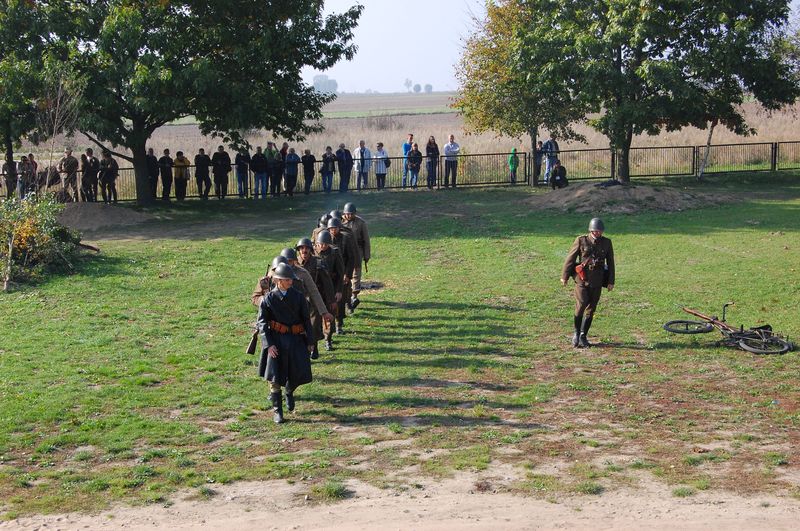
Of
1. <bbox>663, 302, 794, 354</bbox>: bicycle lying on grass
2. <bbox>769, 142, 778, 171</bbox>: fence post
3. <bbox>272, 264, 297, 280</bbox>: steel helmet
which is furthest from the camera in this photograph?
<bbox>769, 142, 778, 171</bbox>: fence post

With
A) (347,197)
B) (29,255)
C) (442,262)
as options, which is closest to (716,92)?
(347,197)

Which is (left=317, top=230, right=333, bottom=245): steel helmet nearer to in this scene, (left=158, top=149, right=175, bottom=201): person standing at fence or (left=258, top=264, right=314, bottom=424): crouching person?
(left=258, top=264, right=314, bottom=424): crouching person

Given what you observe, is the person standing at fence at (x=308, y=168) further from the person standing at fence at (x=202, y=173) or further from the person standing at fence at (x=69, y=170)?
the person standing at fence at (x=69, y=170)

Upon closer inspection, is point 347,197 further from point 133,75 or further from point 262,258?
point 262,258

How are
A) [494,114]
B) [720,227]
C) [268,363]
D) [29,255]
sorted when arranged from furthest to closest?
[494,114]
[720,227]
[29,255]
[268,363]

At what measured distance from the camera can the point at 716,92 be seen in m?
30.8

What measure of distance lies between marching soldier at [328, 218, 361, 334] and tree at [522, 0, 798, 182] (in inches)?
648

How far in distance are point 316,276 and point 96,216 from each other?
15.9 m

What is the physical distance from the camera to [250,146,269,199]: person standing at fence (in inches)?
1226

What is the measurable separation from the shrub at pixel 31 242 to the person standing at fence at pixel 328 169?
488 inches

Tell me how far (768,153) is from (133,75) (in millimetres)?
22454

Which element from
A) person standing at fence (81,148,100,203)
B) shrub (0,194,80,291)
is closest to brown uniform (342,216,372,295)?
shrub (0,194,80,291)


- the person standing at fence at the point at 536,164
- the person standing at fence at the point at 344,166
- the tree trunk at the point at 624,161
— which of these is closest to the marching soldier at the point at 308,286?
the person standing at fence at the point at 344,166

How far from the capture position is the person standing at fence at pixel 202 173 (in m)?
30.6
